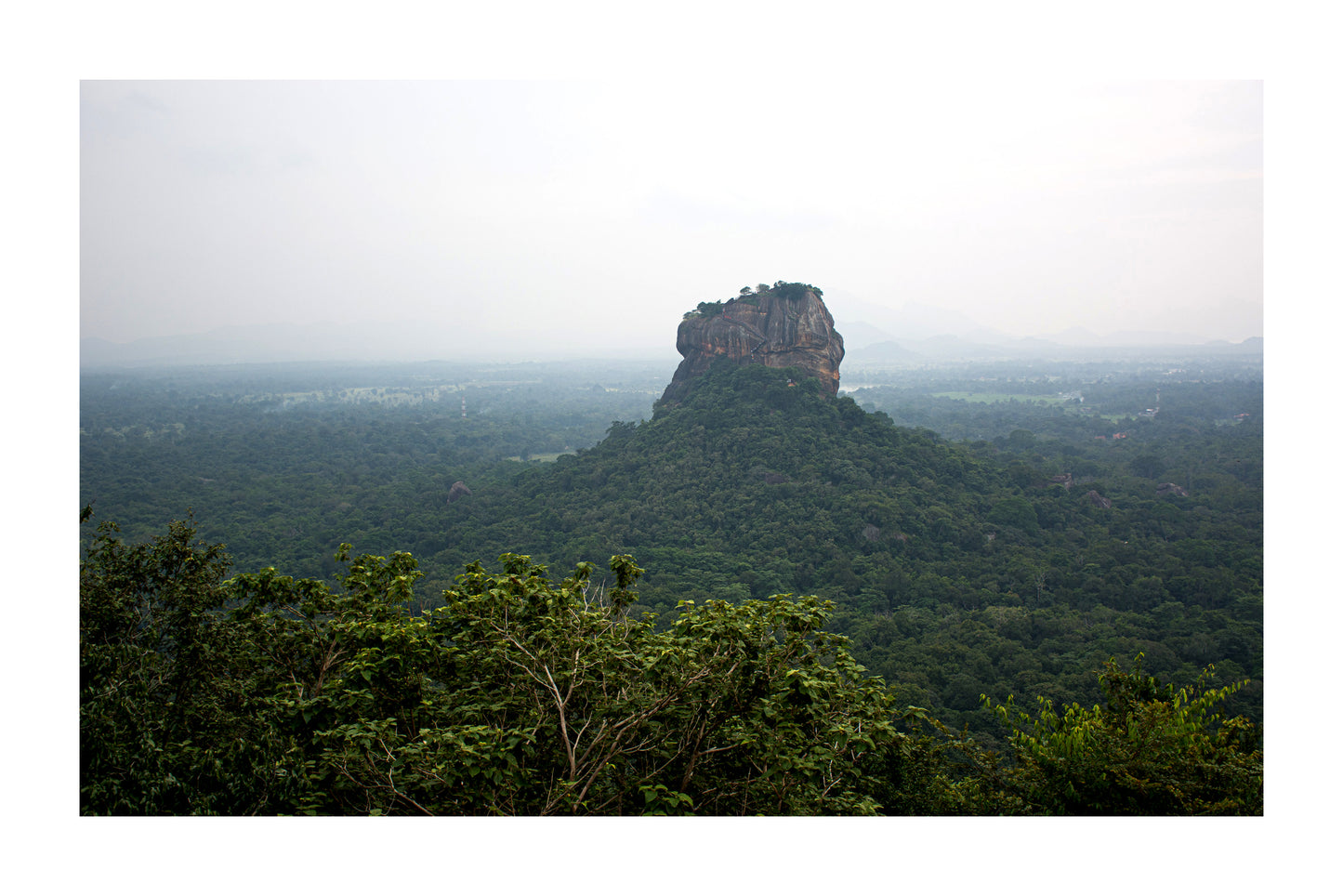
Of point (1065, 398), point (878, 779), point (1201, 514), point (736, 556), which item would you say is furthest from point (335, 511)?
point (1065, 398)

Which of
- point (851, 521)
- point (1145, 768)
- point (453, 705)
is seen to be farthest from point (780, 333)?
point (453, 705)

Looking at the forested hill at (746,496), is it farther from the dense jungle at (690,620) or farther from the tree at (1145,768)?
the tree at (1145,768)

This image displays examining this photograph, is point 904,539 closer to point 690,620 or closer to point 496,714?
point 690,620

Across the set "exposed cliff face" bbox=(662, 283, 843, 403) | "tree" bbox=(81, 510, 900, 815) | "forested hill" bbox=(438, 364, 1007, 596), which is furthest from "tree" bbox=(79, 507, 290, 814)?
"exposed cliff face" bbox=(662, 283, 843, 403)

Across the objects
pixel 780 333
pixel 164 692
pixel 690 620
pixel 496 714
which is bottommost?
pixel 496 714

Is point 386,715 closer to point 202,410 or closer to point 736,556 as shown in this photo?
point 736,556

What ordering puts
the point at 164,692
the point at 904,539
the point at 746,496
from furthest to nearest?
the point at 746,496 < the point at 904,539 < the point at 164,692
